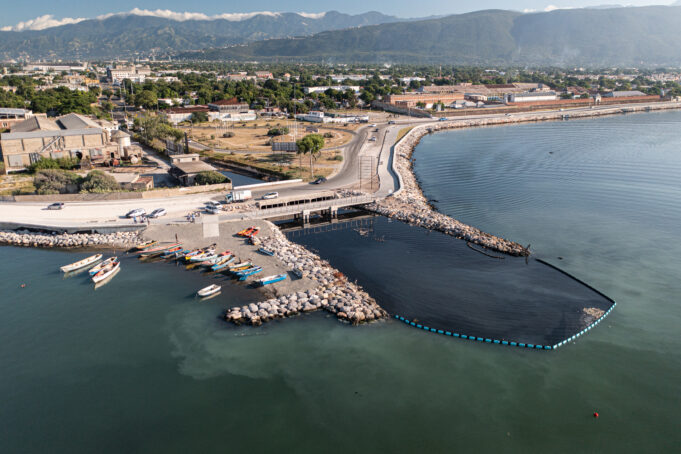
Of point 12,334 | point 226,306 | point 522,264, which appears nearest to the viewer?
point 12,334

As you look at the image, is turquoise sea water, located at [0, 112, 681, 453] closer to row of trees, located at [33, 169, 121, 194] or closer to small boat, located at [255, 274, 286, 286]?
small boat, located at [255, 274, 286, 286]

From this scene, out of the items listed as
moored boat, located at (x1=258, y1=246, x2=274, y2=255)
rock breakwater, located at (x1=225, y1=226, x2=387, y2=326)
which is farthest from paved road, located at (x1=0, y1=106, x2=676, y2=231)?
rock breakwater, located at (x1=225, y1=226, x2=387, y2=326)

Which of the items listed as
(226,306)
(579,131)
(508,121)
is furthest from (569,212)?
(508,121)

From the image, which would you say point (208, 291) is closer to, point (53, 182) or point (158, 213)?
point (158, 213)

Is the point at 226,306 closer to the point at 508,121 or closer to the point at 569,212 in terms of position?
the point at 569,212

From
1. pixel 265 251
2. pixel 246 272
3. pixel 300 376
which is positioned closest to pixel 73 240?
pixel 265 251

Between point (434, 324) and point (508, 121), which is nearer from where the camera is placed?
point (434, 324)

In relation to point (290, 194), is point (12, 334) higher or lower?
lower
